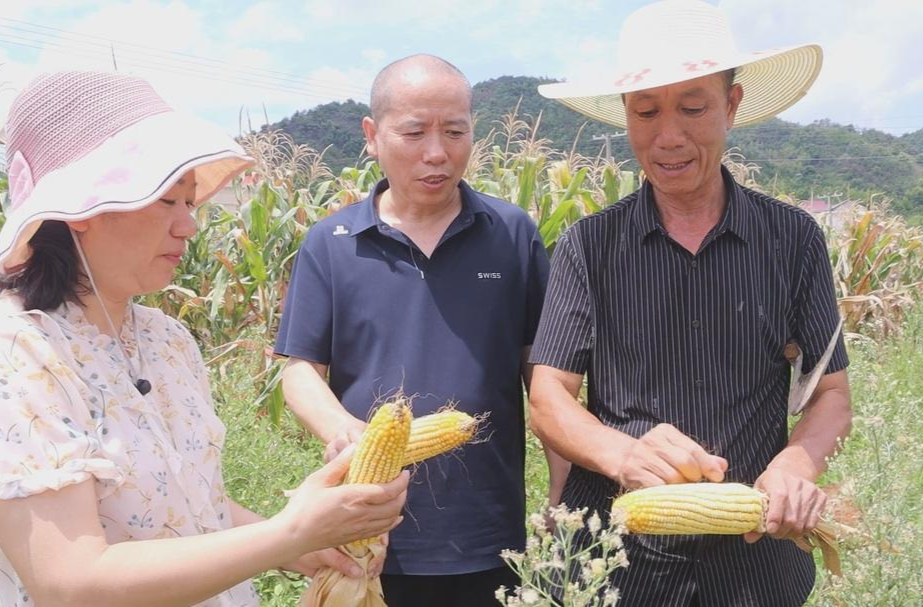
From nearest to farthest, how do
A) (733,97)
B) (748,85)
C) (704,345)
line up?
(704,345) → (733,97) → (748,85)

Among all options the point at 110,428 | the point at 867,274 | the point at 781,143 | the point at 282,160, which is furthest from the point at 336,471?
the point at 781,143

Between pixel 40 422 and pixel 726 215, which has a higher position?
pixel 726 215

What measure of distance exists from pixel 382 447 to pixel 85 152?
0.94 m

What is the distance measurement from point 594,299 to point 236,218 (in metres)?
5.24

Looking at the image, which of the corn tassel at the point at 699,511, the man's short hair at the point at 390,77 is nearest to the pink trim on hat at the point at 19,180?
the man's short hair at the point at 390,77

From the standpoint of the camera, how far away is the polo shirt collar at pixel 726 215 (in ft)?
8.30

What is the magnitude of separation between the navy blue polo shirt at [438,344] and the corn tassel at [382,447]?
767 mm

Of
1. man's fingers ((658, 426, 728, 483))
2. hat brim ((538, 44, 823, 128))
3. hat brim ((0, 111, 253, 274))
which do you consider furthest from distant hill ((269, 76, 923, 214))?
hat brim ((0, 111, 253, 274))

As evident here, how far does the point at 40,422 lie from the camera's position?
1.68 m

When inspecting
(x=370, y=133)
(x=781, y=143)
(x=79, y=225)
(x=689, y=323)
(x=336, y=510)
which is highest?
(x=781, y=143)

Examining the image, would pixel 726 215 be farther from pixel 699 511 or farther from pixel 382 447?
pixel 382 447

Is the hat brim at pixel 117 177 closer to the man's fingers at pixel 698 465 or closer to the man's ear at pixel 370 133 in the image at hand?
the man's ear at pixel 370 133

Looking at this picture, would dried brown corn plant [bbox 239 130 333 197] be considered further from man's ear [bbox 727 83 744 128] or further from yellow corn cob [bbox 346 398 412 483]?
yellow corn cob [bbox 346 398 412 483]

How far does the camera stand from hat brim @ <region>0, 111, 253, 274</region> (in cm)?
178
